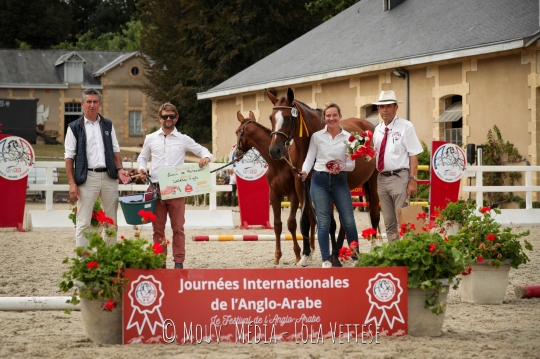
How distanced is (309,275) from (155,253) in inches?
44.4

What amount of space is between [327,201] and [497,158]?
11.9 meters

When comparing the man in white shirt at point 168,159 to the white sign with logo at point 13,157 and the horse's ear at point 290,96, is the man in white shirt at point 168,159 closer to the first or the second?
the horse's ear at point 290,96

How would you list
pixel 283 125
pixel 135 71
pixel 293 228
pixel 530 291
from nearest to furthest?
pixel 530 291 → pixel 283 125 → pixel 293 228 → pixel 135 71

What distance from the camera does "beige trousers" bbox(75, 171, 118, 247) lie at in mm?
8211

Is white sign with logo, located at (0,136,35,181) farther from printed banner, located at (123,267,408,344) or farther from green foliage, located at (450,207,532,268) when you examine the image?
printed banner, located at (123,267,408,344)

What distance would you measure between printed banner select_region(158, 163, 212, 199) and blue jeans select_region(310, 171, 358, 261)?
116 cm

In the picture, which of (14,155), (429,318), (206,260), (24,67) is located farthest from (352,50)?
(24,67)

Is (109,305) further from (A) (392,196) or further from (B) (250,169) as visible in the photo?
(B) (250,169)

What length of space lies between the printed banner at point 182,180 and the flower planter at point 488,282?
282 centimetres

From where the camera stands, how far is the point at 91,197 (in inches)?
324

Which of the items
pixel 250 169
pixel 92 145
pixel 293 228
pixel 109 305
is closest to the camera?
pixel 109 305

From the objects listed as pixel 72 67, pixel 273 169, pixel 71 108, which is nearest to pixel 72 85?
pixel 72 67

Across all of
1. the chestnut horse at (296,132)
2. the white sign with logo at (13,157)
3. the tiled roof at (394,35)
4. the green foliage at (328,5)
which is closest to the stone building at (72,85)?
the green foliage at (328,5)

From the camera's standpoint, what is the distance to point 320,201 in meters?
8.57
